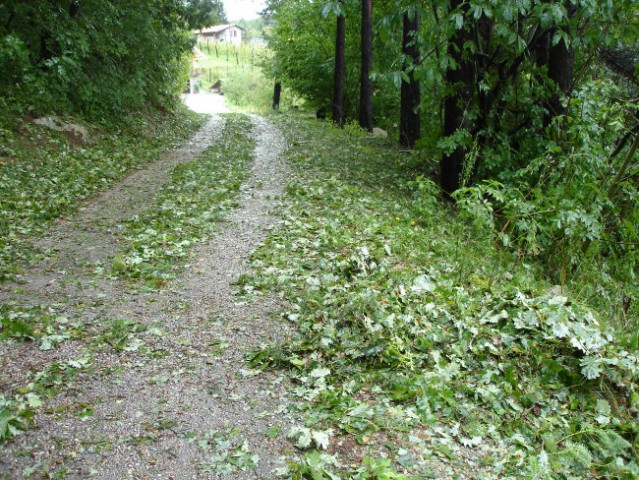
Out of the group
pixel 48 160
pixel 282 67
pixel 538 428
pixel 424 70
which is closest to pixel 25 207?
pixel 48 160

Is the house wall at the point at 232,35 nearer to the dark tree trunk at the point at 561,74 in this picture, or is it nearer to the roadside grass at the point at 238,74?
the roadside grass at the point at 238,74

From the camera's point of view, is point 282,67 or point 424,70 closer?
point 424,70

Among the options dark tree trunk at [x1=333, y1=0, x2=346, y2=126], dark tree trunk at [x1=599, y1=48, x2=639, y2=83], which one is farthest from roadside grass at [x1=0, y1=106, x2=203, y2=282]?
dark tree trunk at [x1=599, y1=48, x2=639, y2=83]

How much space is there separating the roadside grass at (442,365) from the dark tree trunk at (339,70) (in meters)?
15.2

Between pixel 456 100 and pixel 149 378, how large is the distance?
7251 mm

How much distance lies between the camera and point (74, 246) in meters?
6.58

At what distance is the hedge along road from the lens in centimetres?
322

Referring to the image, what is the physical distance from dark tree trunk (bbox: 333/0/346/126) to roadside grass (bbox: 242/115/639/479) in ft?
49.8

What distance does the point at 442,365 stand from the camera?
421cm

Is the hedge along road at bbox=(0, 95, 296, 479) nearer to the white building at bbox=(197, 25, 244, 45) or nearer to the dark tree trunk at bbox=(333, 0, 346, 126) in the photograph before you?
the dark tree trunk at bbox=(333, 0, 346, 126)

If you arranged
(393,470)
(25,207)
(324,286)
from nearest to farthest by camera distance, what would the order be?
(393,470)
(324,286)
(25,207)

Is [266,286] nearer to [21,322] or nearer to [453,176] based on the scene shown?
[21,322]

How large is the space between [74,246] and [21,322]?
7.43 feet

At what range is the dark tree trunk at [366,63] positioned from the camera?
17.7 m
